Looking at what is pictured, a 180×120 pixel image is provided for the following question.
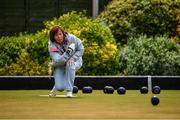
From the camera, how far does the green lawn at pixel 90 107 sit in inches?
424

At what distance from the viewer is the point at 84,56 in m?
19.4

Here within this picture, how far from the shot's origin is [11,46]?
65.1 ft

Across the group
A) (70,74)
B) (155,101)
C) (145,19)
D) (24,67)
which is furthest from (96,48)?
(155,101)

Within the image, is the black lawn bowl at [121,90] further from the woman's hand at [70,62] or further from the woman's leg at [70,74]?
the woman's hand at [70,62]

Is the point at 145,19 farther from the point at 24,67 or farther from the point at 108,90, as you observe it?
the point at 108,90

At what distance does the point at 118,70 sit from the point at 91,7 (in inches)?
195

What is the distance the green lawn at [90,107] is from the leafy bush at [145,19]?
21.2ft

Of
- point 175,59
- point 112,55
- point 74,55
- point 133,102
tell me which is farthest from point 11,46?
point 133,102

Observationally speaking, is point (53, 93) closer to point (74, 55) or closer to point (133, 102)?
point (74, 55)

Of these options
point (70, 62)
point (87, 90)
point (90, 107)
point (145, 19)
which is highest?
point (145, 19)

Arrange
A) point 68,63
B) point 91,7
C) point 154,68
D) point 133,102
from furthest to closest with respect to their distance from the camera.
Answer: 1. point 91,7
2. point 154,68
3. point 68,63
4. point 133,102

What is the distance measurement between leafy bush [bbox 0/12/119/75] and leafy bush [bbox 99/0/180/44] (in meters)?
2.04

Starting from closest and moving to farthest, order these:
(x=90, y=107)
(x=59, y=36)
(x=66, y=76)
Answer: (x=90, y=107) < (x=59, y=36) < (x=66, y=76)

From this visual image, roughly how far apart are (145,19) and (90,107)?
10.1 m
